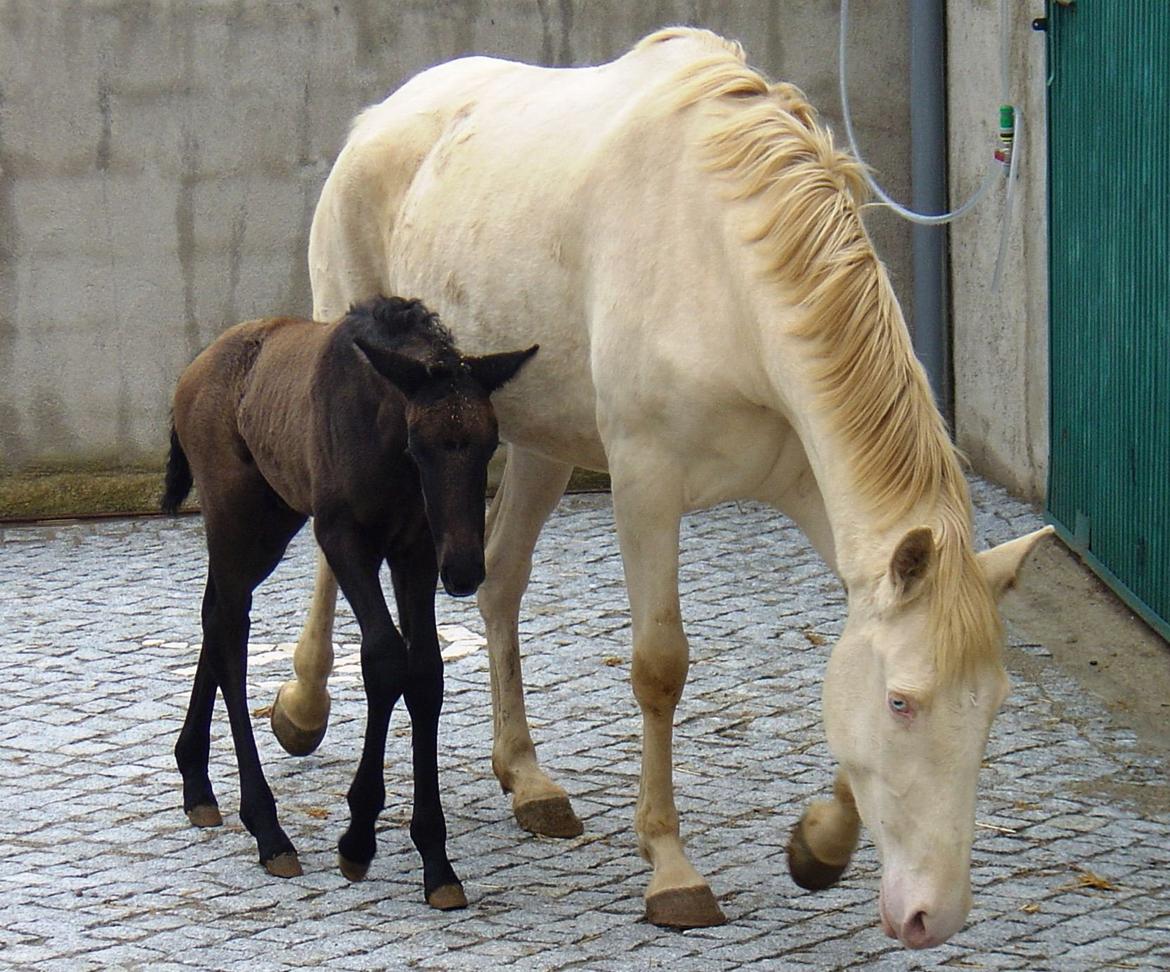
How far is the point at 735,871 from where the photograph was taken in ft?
15.8

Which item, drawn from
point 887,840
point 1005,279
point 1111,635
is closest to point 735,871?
point 887,840

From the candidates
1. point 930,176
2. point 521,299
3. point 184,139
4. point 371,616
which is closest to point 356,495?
point 371,616

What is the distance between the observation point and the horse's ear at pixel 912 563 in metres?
3.57

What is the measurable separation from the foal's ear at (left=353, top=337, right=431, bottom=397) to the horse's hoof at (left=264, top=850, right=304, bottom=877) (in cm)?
142

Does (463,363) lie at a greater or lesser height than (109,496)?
greater

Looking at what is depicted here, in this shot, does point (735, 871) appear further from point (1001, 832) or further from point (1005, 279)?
point (1005, 279)

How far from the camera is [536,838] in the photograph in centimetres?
514

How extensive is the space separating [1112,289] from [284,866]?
4236 mm

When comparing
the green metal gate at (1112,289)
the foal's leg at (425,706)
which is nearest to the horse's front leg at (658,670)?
the foal's leg at (425,706)

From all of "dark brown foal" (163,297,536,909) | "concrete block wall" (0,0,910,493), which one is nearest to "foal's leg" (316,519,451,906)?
"dark brown foal" (163,297,536,909)

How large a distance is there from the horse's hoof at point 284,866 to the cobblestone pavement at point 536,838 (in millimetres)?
34

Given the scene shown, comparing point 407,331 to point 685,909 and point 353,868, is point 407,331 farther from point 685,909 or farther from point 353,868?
point 685,909

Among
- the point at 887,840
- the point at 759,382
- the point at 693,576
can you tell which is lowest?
the point at 693,576

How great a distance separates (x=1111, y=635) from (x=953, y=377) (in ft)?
10.2
